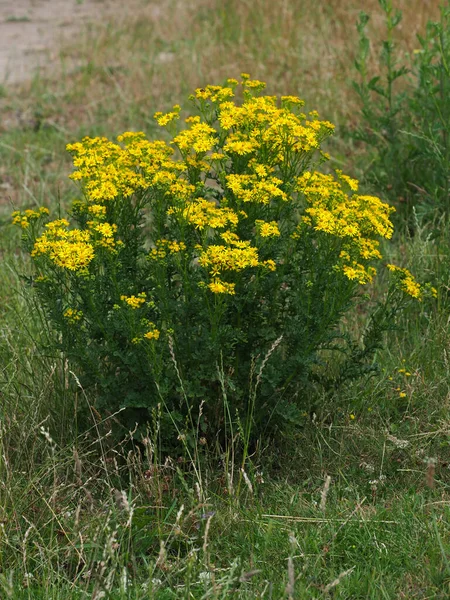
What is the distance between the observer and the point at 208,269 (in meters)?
2.81

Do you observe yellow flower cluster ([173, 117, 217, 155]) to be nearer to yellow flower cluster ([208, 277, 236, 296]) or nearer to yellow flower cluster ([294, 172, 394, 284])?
yellow flower cluster ([294, 172, 394, 284])

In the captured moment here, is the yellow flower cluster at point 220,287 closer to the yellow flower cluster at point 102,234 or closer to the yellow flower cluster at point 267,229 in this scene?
the yellow flower cluster at point 267,229

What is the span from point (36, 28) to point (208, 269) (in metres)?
8.42

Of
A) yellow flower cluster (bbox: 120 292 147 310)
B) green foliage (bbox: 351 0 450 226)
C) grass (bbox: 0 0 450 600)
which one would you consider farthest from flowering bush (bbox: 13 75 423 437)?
green foliage (bbox: 351 0 450 226)

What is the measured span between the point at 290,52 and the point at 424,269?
3.58 metres

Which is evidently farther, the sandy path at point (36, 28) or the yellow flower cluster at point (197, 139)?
the sandy path at point (36, 28)

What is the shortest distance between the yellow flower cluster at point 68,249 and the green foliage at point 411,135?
85.7 inches

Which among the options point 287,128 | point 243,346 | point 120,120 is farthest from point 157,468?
point 120,120

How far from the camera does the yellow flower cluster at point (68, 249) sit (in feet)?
9.13

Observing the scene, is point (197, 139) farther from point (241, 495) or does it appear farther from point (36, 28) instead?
point (36, 28)

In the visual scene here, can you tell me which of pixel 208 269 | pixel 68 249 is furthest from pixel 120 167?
pixel 208 269

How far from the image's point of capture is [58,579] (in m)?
2.49

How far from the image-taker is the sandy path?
869 cm

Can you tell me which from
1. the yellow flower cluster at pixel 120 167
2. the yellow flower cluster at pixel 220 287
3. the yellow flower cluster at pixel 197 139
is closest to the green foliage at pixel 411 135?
the yellow flower cluster at pixel 197 139
